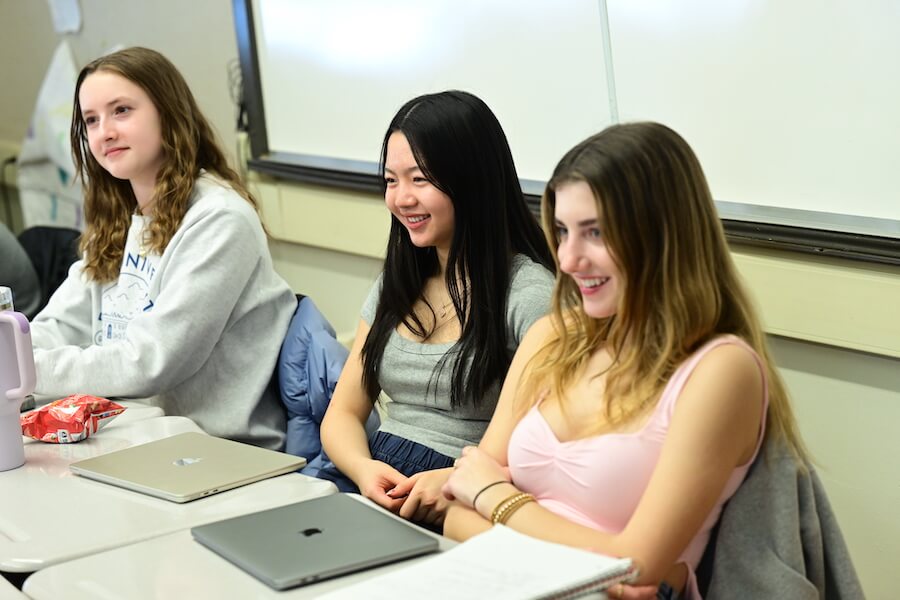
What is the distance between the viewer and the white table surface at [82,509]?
1.33 meters

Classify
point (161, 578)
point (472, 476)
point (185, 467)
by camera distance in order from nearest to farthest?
point (161, 578)
point (472, 476)
point (185, 467)

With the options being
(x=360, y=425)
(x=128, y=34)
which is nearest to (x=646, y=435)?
(x=360, y=425)

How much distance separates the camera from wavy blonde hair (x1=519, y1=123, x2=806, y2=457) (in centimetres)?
128

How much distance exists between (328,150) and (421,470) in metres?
1.58

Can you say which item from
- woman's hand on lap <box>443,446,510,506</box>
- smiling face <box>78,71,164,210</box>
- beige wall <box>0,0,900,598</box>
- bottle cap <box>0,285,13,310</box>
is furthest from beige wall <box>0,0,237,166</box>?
woman's hand on lap <box>443,446,510,506</box>

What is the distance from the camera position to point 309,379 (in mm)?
2078

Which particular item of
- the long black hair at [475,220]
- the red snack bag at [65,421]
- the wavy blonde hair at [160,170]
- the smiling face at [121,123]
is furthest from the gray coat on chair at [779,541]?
the smiling face at [121,123]

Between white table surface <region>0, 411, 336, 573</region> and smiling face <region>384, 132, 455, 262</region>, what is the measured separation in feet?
1.54

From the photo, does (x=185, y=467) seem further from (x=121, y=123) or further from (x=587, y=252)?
(x=121, y=123)

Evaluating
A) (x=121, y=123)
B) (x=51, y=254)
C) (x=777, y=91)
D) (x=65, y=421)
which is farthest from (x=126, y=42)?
(x=777, y=91)

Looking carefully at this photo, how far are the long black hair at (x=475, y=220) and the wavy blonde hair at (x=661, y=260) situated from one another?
417 mm

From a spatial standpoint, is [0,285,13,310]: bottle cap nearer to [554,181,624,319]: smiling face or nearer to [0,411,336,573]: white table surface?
[0,411,336,573]: white table surface

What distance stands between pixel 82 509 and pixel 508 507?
57 centimetres

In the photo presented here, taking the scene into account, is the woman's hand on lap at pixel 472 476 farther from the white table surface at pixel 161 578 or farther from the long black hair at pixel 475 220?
the long black hair at pixel 475 220
